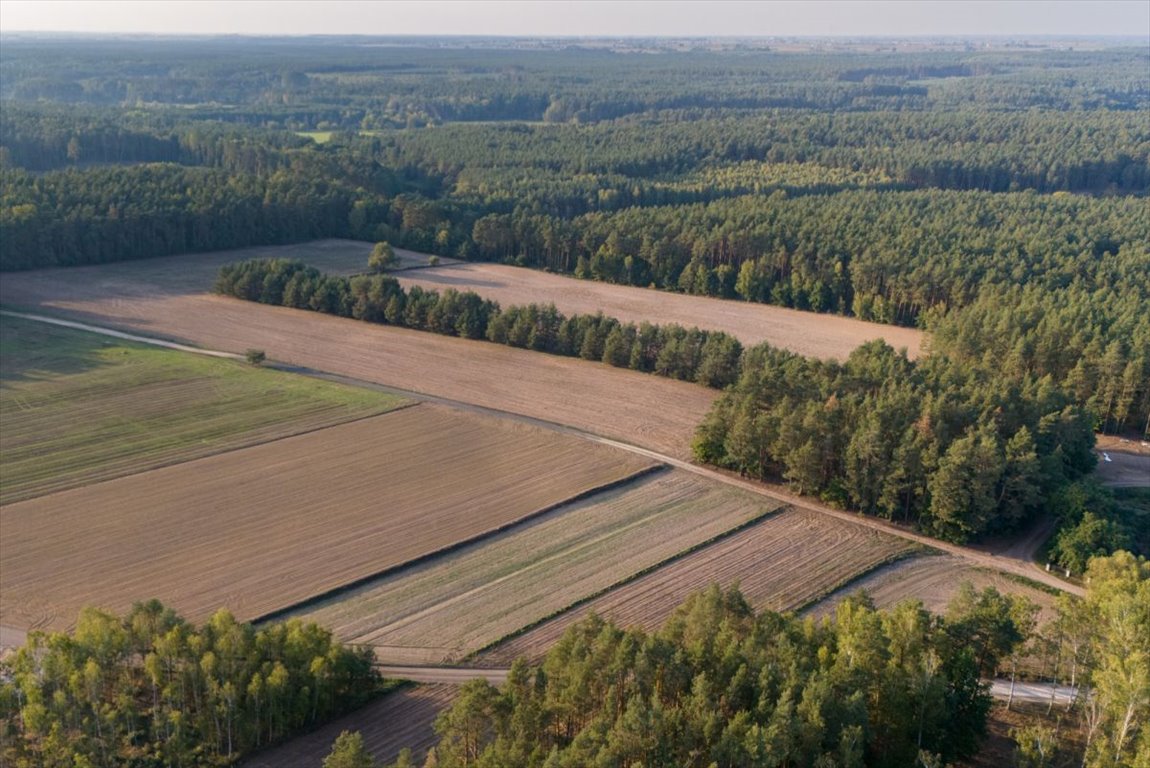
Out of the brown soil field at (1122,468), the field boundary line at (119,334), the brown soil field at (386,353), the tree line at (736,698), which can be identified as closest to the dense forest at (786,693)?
the tree line at (736,698)

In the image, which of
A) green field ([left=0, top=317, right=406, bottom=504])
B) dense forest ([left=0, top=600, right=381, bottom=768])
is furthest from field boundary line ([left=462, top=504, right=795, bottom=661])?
green field ([left=0, top=317, right=406, bottom=504])

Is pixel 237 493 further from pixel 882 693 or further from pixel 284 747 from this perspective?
pixel 882 693

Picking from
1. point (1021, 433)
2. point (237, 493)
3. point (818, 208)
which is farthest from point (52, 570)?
point (818, 208)

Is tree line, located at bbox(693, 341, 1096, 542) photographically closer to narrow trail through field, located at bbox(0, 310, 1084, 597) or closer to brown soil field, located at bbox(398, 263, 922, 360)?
narrow trail through field, located at bbox(0, 310, 1084, 597)

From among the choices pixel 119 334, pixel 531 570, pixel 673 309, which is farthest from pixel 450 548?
pixel 673 309

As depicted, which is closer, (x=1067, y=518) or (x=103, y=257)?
(x=1067, y=518)
